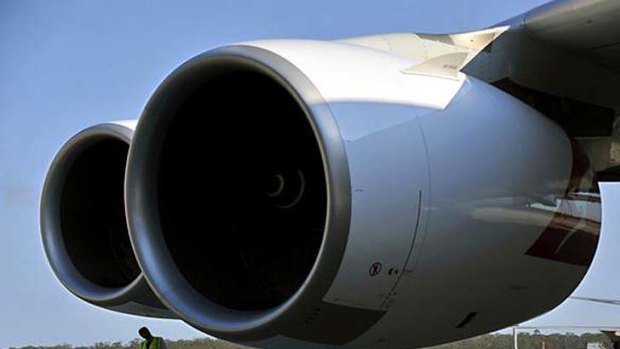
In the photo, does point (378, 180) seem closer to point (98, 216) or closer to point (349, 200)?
point (349, 200)

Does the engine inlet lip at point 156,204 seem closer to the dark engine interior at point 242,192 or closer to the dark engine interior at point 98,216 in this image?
the dark engine interior at point 242,192

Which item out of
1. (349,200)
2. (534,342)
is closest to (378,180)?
(349,200)

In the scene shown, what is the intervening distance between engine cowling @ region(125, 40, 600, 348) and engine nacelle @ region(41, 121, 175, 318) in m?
1.34

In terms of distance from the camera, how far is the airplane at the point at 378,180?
11.1 feet

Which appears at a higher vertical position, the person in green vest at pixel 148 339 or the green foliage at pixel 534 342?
the person in green vest at pixel 148 339

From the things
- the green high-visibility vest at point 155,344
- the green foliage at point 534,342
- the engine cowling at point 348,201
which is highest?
the engine cowling at point 348,201

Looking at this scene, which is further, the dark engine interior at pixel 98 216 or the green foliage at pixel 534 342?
the green foliage at pixel 534 342

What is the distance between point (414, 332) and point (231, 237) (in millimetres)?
1010

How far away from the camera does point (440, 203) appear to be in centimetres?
349

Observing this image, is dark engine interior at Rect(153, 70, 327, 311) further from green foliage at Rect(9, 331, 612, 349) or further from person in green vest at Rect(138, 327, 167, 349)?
green foliage at Rect(9, 331, 612, 349)

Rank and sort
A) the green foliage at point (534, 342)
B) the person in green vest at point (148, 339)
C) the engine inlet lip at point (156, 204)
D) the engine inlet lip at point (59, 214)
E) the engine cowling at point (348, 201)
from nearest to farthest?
the engine inlet lip at point (156, 204) → the engine cowling at point (348, 201) → the engine inlet lip at point (59, 214) → the person in green vest at point (148, 339) → the green foliage at point (534, 342)

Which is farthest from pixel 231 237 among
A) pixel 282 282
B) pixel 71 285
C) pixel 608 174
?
pixel 608 174

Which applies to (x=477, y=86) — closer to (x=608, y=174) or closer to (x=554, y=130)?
(x=554, y=130)

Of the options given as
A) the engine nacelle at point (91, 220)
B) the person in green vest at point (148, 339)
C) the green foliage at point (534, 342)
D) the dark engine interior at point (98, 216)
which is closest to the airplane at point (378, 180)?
the engine nacelle at point (91, 220)
